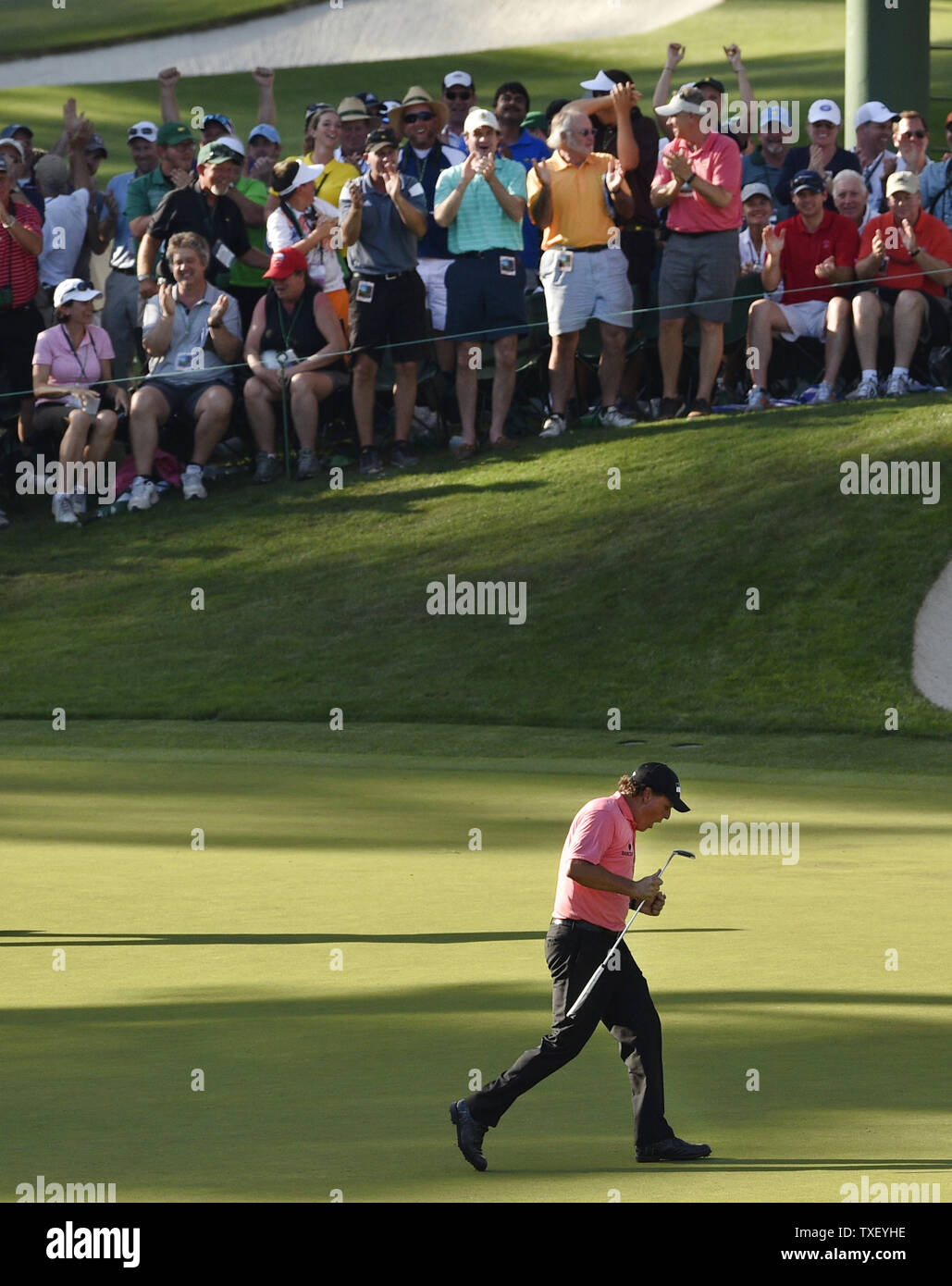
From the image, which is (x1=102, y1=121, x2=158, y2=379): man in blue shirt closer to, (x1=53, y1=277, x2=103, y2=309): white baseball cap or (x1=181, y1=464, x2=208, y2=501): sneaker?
(x1=53, y1=277, x2=103, y2=309): white baseball cap

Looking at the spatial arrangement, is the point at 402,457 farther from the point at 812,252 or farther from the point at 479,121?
the point at 812,252

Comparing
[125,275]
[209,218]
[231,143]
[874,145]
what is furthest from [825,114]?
[125,275]

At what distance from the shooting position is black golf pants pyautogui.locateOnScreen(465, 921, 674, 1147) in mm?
7023

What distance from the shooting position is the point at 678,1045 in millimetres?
8438

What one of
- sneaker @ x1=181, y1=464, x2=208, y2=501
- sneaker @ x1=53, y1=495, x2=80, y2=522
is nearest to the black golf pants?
sneaker @ x1=181, y1=464, x2=208, y2=501

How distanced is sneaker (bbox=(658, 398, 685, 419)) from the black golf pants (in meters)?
14.5

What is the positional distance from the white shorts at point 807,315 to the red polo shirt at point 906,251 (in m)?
0.65

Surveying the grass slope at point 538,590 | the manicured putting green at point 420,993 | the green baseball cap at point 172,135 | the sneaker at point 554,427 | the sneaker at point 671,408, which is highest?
the green baseball cap at point 172,135

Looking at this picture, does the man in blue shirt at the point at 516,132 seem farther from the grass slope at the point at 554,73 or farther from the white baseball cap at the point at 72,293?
the grass slope at the point at 554,73

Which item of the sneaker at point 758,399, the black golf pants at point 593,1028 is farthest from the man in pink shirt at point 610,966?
the sneaker at point 758,399

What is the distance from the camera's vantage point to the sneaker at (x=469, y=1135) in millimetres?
6836

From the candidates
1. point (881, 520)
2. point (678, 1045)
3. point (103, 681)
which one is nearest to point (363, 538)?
point (103, 681)

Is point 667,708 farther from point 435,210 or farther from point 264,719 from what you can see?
point 435,210

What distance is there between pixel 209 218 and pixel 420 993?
526 inches
